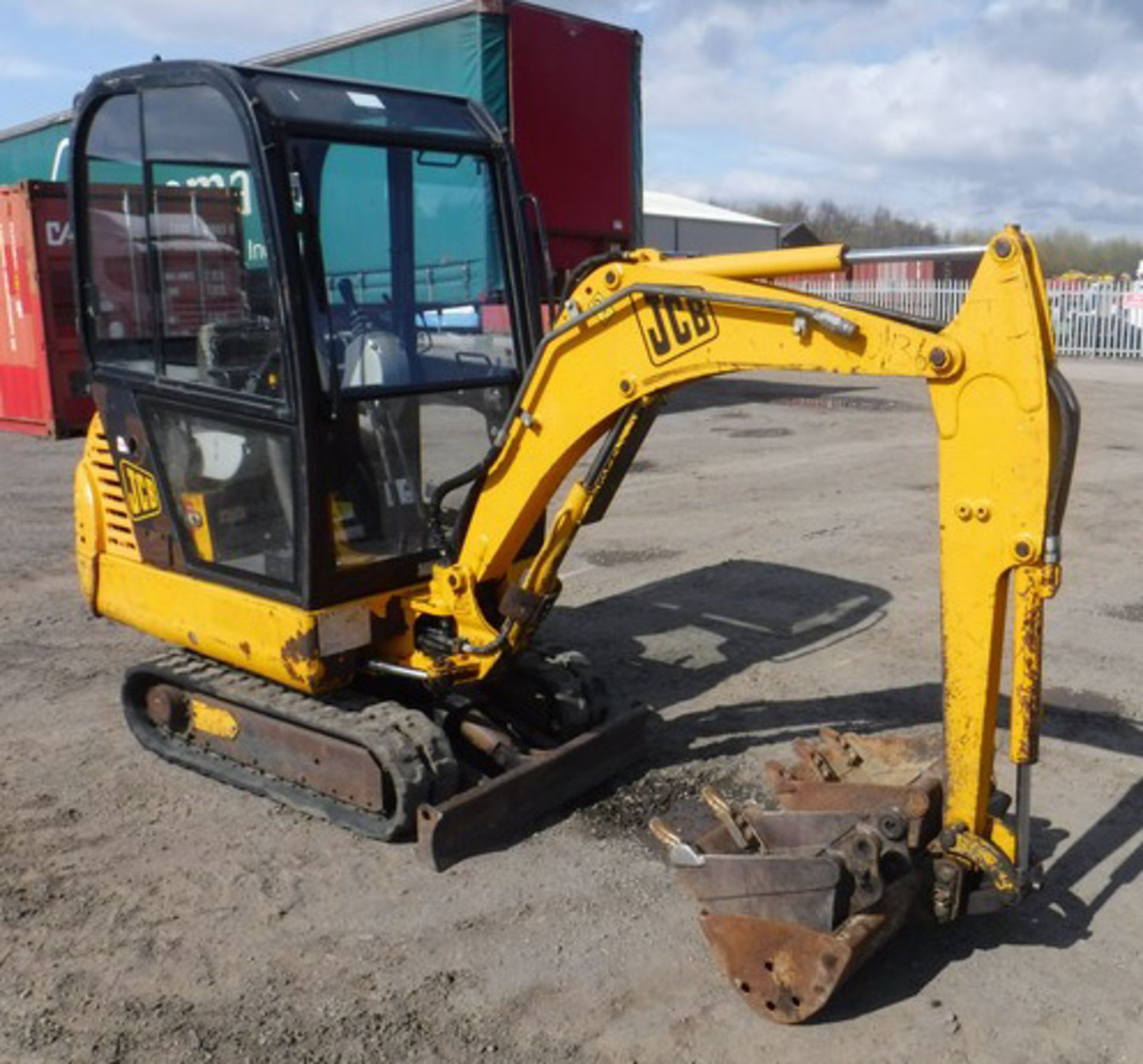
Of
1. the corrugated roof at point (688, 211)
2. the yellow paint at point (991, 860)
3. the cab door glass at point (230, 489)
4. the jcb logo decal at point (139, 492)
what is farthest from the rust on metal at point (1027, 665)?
the corrugated roof at point (688, 211)

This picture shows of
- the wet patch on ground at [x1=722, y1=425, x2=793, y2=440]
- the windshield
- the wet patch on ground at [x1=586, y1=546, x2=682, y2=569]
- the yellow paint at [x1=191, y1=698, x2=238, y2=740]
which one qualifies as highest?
the windshield

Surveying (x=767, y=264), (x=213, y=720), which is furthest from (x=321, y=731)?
(x=767, y=264)

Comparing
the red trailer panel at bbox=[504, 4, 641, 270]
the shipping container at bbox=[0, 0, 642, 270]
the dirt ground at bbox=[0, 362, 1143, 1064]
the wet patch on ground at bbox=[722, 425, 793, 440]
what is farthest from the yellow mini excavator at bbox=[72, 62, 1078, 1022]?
the red trailer panel at bbox=[504, 4, 641, 270]

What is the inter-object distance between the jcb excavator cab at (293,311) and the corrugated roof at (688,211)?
37.5 meters

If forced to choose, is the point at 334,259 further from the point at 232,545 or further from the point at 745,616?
the point at 745,616

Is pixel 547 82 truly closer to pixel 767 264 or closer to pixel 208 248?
pixel 208 248

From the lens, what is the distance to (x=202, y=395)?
4.62 m

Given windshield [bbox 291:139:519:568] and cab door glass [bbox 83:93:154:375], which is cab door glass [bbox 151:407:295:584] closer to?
windshield [bbox 291:139:519:568]

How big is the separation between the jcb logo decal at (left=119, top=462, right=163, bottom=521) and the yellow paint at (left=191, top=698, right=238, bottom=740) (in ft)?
2.57

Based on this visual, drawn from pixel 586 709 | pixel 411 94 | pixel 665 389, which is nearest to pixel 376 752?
pixel 586 709

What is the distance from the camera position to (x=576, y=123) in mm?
14594

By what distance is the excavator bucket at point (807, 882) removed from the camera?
338 cm

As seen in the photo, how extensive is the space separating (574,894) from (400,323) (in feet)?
7.04

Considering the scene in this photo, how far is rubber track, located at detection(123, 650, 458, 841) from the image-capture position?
440 centimetres
